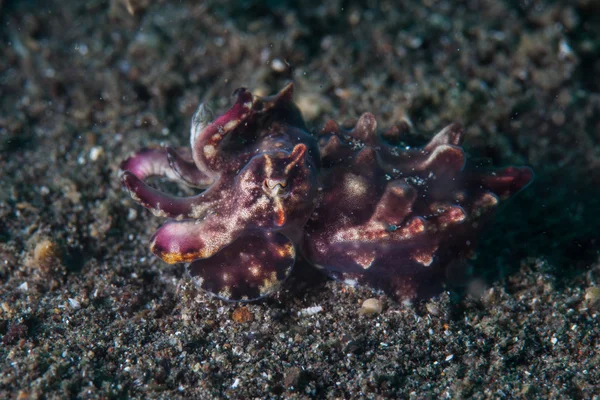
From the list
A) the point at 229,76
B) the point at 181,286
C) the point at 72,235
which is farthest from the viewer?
the point at 229,76

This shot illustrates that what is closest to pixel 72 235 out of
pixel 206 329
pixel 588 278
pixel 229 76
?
pixel 206 329

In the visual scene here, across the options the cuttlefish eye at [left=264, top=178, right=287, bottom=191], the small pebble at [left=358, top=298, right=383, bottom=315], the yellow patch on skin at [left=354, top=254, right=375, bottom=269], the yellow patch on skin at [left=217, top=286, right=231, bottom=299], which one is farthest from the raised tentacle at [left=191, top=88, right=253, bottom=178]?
the small pebble at [left=358, top=298, right=383, bottom=315]

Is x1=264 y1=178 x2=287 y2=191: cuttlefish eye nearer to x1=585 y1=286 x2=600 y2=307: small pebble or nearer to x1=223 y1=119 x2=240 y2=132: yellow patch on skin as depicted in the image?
x1=223 y1=119 x2=240 y2=132: yellow patch on skin

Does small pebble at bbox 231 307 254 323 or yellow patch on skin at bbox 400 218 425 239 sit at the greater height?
yellow patch on skin at bbox 400 218 425 239

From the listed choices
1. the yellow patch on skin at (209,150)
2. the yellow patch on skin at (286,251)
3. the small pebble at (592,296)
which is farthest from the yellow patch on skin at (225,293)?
the small pebble at (592,296)

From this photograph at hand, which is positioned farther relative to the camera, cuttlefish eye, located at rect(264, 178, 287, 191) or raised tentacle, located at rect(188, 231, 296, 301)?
raised tentacle, located at rect(188, 231, 296, 301)

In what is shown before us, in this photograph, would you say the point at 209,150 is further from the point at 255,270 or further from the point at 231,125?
the point at 255,270

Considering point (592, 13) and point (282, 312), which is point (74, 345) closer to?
point (282, 312)
